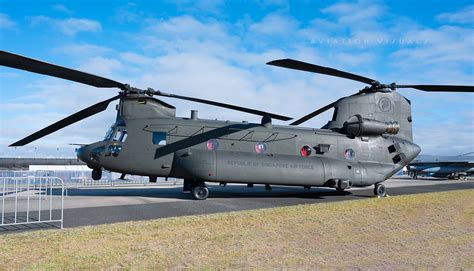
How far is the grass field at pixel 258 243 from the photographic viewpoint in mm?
6148

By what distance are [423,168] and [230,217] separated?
3854 centimetres

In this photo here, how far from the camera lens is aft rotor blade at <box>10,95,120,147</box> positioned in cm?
1484

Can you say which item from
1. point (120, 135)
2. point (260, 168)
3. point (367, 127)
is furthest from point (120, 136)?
point (367, 127)

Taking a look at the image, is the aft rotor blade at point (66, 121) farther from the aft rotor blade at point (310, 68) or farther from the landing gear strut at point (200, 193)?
the aft rotor blade at point (310, 68)

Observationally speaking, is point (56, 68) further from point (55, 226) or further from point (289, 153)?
point (289, 153)

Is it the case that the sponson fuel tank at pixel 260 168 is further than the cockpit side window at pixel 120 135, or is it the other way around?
the cockpit side window at pixel 120 135

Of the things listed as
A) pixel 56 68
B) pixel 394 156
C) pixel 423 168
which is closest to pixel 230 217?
pixel 56 68

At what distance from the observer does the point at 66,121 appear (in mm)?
15062

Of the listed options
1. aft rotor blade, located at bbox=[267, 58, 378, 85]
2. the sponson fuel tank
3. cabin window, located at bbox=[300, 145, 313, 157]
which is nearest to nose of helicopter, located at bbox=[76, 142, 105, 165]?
the sponson fuel tank

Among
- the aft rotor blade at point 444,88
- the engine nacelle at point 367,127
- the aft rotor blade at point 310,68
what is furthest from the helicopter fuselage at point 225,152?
the aft rotor blade at point 444,88

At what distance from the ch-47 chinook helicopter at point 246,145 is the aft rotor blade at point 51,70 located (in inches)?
4.2

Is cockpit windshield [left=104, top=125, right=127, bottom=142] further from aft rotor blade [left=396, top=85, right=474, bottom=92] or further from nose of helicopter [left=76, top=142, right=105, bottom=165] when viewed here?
aft rotor blade [left=396, top=85, right=474, bottom=92]

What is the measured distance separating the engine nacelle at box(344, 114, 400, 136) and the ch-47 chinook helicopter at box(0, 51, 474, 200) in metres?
0.05

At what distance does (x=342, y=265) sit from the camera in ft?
20.5
